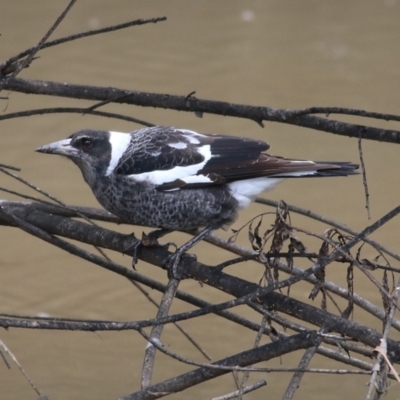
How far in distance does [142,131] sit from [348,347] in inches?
38.7

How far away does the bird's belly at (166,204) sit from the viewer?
2.32m

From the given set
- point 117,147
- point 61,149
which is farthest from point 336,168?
point 61,149

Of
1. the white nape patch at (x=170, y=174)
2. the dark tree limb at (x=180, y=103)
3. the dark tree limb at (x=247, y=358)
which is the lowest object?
the dark tree limb at (x=247, y=358)

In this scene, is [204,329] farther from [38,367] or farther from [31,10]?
[31,10]

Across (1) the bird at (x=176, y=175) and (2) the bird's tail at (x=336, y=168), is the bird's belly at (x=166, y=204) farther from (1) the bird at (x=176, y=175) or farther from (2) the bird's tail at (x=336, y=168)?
(2) the bird's tail at (x=336, y=168)

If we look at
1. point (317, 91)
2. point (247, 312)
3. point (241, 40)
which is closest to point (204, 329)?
point (247, 312)

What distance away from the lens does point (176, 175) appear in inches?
91.7

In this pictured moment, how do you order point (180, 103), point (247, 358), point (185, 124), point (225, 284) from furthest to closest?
point (185, 124), point (180, 103), point (225, 284), point (247, 358)

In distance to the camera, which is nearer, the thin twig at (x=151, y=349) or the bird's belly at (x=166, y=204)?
the thin twig at (x=151, y=349)

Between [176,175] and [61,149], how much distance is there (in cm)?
32

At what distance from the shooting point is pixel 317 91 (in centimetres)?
473

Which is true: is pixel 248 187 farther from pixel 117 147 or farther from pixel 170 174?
pixel 117 147

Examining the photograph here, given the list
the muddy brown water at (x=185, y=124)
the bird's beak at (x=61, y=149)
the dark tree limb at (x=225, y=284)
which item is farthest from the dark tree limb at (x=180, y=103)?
the muddy brown water at (x=185, y=124)

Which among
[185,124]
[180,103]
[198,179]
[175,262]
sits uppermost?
[180,103]
